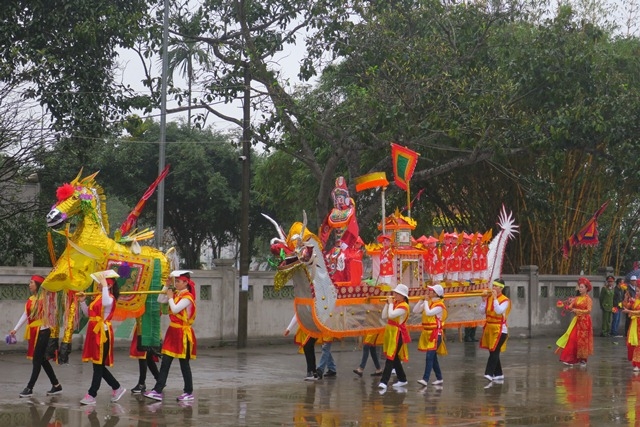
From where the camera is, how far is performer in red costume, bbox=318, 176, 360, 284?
629 inches

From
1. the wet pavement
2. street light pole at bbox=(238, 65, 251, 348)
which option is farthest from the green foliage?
the wet pavement

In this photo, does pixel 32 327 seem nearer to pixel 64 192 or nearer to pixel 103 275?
pixel 103 275

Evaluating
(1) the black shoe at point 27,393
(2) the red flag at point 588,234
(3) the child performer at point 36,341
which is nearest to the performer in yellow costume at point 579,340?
(2) the red flag at point 588,234

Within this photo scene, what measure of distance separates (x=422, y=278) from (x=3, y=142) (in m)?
9.45

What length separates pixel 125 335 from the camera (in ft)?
47.3

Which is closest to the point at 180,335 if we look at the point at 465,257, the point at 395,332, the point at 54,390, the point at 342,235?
the point at 54,390

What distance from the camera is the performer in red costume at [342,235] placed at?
16.0 m

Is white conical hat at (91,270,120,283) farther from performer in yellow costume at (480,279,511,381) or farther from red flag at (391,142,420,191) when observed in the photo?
red flag at (391,142,420,191)

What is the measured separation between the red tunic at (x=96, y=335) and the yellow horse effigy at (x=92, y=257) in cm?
45

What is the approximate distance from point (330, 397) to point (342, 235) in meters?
3.37

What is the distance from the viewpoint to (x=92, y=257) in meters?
13.6

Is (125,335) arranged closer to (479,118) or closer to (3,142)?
(3,142)

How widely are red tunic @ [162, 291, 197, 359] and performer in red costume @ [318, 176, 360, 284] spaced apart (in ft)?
12.7

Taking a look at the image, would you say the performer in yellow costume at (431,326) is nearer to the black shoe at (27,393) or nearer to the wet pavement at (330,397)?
the wet pavement at (330,397)
